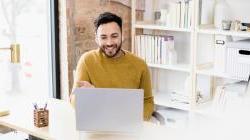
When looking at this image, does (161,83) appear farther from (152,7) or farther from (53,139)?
(53,139)

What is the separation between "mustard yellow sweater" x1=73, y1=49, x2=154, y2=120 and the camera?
2.45m

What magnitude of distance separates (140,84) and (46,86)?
1.41 meters

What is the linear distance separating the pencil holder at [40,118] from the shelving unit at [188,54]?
1.65m

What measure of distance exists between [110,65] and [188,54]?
4.60 ft

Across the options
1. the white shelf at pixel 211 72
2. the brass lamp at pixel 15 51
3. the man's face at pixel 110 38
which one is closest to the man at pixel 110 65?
the man's face at pixel 110 38

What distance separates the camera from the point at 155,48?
3631mm

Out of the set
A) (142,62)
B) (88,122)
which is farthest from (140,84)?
(88,122)

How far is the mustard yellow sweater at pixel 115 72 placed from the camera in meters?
2.45

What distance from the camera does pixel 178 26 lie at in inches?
136

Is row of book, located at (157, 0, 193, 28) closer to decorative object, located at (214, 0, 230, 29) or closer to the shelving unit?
the shelving unit

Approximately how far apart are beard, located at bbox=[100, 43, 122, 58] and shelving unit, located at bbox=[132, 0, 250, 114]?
108 centimetres

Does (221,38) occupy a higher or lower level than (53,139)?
higher

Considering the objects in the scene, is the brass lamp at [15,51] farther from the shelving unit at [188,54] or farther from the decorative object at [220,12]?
the decorative object at [220,12]

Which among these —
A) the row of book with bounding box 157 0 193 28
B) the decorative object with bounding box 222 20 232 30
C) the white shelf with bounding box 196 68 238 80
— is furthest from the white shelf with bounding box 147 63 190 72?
the decorative object with bounding box 222 20 232 30
